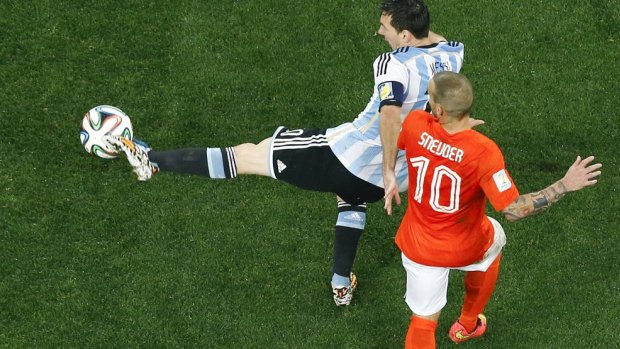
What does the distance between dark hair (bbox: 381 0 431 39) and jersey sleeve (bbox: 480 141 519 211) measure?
1.56m

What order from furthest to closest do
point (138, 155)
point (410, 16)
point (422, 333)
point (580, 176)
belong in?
1. point (138, 155)
2. point (410, 16)
3. point (422, 333)
4. point (580, 176)

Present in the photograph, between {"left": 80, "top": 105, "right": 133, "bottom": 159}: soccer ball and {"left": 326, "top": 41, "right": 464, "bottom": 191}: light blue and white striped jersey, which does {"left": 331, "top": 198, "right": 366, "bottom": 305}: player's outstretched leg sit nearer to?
{"left": 326, "top": 41, "right": 464, "bottom": 191}: light blue and white striped jersey

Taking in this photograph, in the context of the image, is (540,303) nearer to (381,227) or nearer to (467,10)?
(381,227)

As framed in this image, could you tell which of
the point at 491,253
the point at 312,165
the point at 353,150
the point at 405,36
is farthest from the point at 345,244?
the point at 405,36

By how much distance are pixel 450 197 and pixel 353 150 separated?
133 cm

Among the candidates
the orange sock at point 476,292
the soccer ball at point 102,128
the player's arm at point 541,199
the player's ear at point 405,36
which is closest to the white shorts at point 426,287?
the orange sock at point 476,292

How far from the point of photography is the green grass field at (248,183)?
852cm

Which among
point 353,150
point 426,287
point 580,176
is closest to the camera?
point 580,176

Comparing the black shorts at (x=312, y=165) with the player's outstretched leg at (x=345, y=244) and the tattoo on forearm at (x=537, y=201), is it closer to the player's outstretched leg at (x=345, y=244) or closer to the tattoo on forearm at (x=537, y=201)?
the player's outstretched leg at (x=345, y=244)

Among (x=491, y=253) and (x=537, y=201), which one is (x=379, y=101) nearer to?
(x=491, y=253)

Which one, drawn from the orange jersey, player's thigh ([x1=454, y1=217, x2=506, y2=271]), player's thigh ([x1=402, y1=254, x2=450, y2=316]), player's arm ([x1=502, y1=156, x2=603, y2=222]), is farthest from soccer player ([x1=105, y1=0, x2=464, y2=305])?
player's arm ([x1=502, y1=156, x2=603, y2=222])

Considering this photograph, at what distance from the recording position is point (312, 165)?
8133 mm

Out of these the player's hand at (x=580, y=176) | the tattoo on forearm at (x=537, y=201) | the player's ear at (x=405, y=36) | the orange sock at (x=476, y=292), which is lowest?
the orange sock at (x=476, y=292)

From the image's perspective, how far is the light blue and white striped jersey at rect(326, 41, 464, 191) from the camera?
25.2ft
